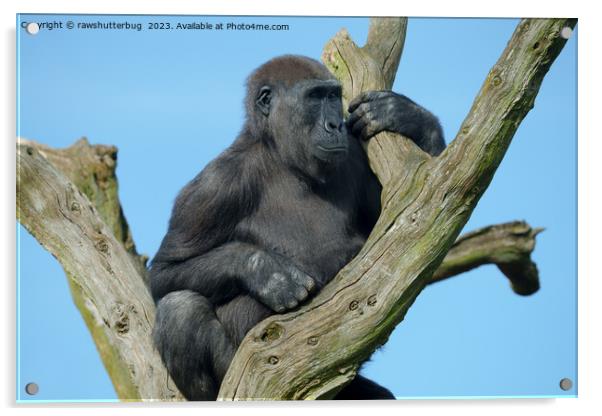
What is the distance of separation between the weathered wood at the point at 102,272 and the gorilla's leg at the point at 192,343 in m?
0.37

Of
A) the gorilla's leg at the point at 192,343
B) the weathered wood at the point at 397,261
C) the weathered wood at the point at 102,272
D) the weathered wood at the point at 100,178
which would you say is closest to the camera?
the weathered wood at the point at 397,261

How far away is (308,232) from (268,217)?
10.5 inches

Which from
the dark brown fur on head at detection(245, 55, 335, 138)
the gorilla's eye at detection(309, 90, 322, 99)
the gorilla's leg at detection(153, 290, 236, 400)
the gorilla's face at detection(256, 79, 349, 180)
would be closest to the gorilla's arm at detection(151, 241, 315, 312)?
the gorilla's leg at detection(153, 290, 236, 400)

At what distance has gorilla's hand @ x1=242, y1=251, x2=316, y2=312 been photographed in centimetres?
450

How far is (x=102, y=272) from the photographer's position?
5234 mm

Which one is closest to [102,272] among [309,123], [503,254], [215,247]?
[215,247]

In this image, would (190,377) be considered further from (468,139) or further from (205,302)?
(468,139)

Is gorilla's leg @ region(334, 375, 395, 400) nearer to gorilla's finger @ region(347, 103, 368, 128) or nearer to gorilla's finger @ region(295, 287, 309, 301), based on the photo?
gorilla's finger @ region(295, 287, 309, 301)

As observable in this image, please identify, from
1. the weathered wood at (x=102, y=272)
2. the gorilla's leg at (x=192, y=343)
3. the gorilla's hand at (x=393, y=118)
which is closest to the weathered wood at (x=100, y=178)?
the weathered wood at (x=102, y=272)

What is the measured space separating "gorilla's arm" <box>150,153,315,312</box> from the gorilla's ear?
1.03 feet

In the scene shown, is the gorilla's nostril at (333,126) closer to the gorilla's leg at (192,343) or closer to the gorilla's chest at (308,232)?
the gorilla's chest at (308,232)

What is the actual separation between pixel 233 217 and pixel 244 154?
0.41 metres

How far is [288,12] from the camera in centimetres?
490

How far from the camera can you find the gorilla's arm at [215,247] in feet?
15.3
